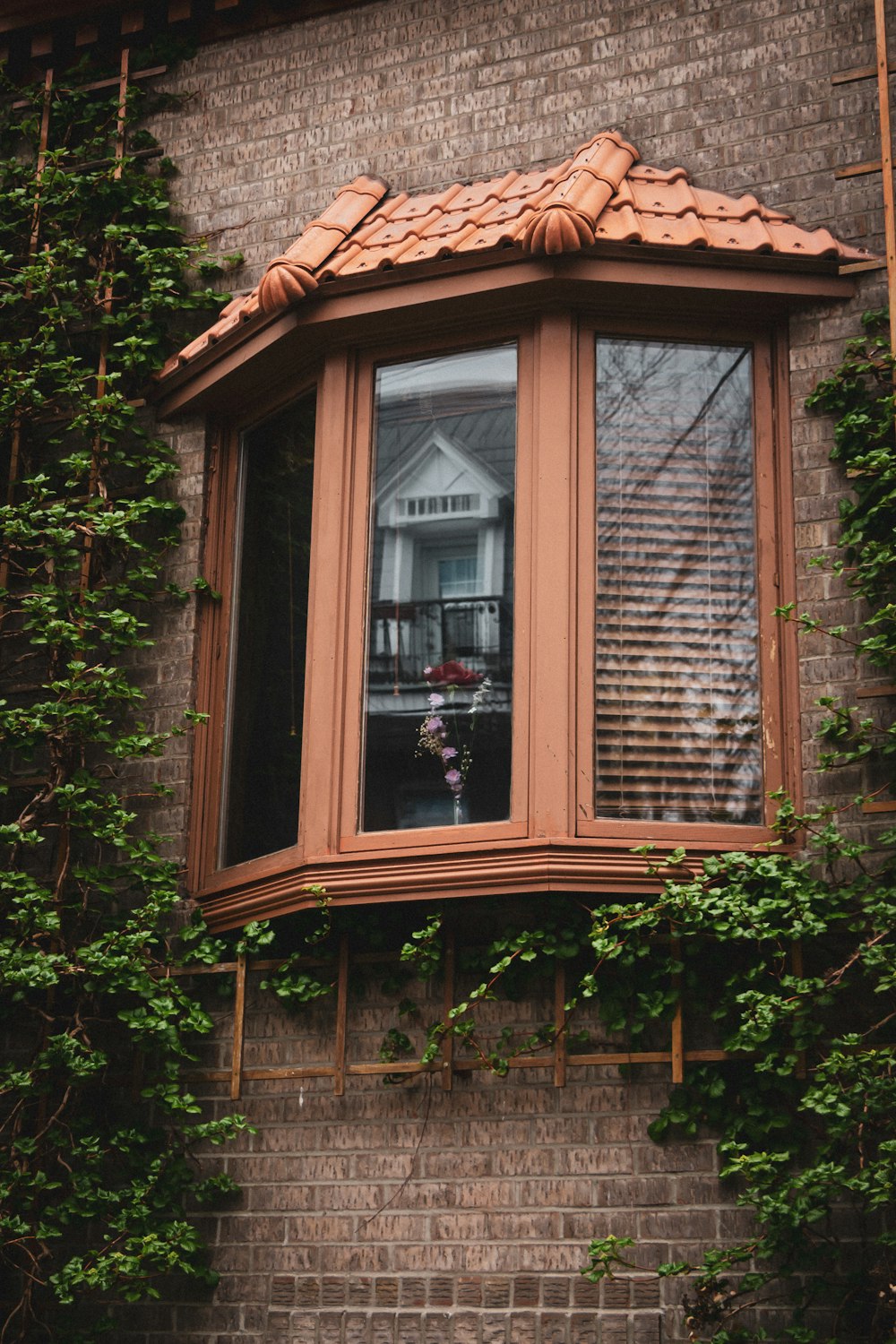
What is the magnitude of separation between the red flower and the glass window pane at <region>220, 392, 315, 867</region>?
639mm

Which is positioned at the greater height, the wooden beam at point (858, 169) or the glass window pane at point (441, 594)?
the wooden beam at point (858, 169)

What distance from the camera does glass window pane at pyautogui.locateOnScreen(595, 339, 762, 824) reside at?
22.2ft

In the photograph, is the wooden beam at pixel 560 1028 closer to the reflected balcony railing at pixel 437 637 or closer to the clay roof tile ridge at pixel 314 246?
the reflected balcony railing at pixel 437 637

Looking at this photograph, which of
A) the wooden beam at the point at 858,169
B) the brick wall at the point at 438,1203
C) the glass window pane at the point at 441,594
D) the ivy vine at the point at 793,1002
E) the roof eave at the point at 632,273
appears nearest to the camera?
the ivy vine at the point at 793,1002

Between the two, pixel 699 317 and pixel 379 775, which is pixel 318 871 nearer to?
pixel 379 775

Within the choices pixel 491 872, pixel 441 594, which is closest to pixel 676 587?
pixel 441 594

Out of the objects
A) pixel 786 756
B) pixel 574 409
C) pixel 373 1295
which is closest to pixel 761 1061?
pixel 786 756

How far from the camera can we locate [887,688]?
6.58 meters

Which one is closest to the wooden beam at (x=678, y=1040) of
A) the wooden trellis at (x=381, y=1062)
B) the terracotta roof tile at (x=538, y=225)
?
the wooden trellis at (x=381, y=1062)

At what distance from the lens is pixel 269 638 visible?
7.71 m

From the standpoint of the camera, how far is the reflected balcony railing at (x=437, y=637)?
6.98 metres

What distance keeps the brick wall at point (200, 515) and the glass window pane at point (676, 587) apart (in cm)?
26

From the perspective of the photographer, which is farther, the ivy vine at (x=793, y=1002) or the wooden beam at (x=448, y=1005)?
the wooden beam at (x=448, y=1005)

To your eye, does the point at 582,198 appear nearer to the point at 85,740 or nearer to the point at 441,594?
the point at 441,594
